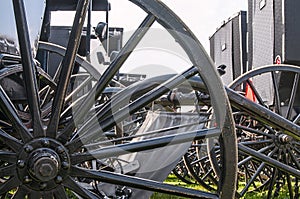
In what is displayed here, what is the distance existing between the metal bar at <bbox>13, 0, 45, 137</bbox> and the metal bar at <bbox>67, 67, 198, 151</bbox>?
0.33 feet

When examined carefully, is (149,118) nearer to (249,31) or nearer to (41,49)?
(41,49)

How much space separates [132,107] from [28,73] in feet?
0.98

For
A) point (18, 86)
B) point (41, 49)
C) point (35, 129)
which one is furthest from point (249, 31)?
point (35, 129)

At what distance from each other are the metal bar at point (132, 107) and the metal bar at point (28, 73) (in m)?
0.10

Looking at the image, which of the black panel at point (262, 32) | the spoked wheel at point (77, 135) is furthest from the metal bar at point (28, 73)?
the black panel at point (262, 32)

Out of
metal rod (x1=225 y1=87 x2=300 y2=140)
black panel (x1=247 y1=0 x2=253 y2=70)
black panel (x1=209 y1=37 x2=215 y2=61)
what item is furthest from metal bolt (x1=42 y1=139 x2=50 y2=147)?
black panel (x1=209 y1=37 x2=215 y2=61)

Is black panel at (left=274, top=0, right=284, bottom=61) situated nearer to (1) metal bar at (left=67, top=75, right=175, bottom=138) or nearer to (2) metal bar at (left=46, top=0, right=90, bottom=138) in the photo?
(1) metal bar at (left=67, top=75, right=175, bottom=138)

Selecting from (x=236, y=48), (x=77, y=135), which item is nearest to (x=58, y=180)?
(x=77, y=135)

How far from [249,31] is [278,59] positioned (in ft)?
4.67

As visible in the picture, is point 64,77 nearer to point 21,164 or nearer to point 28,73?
point 28,73

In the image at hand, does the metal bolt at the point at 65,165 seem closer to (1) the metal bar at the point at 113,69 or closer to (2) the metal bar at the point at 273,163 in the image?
(1) the metal bar at the point at 113,69

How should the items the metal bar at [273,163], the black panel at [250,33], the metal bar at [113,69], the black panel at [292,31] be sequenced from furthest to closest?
1. the black panel at [250,33]
2. the black panel at [292,31]
3. the metal bar at [273,163]
4. the metal bar at [113,69]

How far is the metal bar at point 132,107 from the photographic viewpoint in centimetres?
143

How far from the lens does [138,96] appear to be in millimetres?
1616
